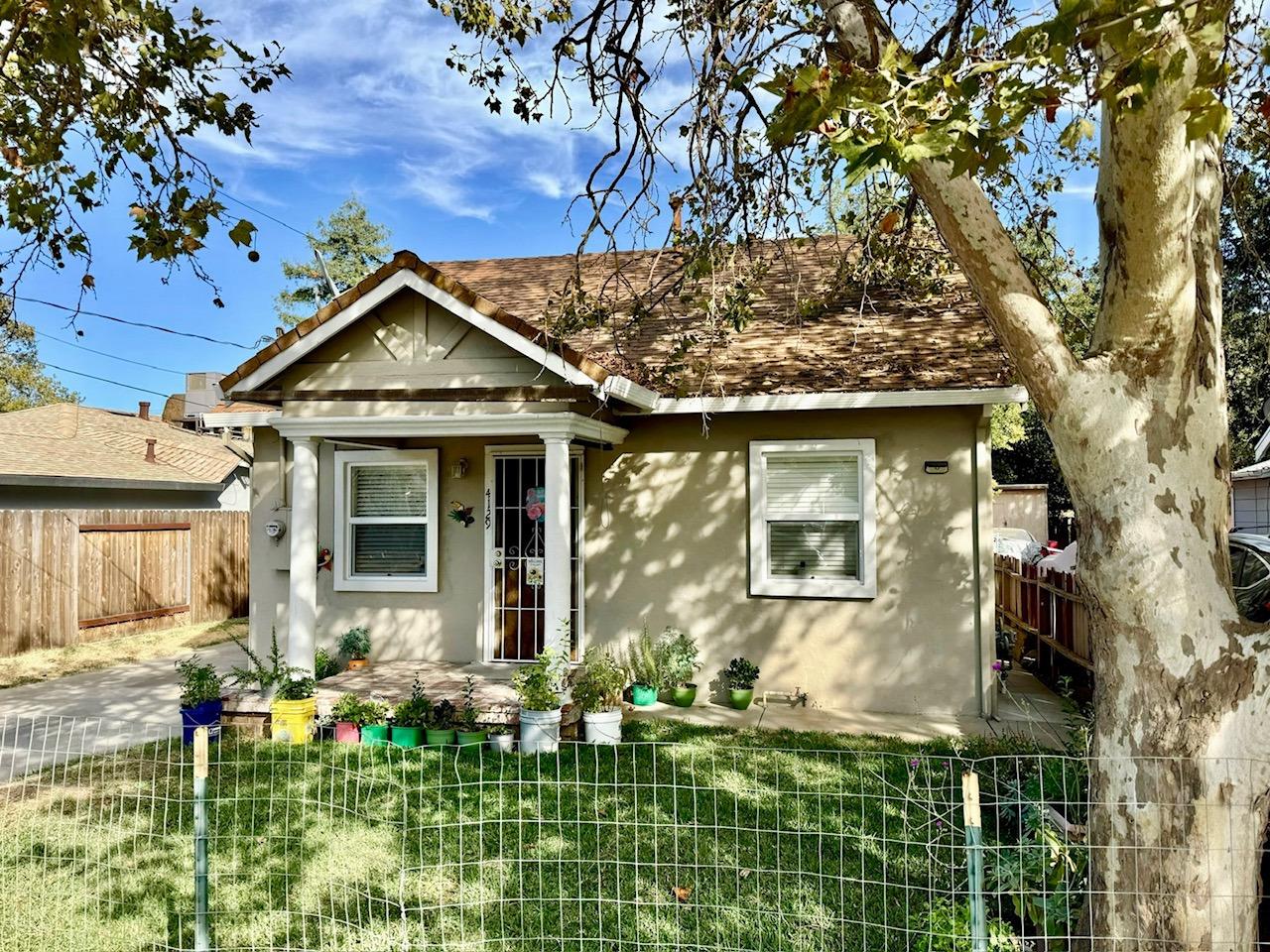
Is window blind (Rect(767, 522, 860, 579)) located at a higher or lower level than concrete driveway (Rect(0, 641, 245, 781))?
higher

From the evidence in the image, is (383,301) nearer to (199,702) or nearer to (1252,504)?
(199,702)

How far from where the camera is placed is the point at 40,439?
16.0 m

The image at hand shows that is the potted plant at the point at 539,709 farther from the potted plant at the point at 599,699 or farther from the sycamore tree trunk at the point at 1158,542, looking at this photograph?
the sycamore tree trunk at the point at 1158,542

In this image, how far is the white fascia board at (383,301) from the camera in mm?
6875

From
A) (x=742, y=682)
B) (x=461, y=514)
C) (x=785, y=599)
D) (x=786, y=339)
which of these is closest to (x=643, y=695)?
(x=742, y=682)

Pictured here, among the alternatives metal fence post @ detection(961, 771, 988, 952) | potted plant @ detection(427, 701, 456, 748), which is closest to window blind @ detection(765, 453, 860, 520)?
potted plant @ detection(427, 701, 456, 748)

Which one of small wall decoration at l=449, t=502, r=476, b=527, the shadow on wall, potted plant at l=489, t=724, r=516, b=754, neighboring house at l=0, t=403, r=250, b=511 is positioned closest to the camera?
potted plant at l=489, t=724, r=516, b=754

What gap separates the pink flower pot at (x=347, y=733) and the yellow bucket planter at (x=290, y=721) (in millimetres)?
260

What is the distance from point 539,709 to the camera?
6574 mm

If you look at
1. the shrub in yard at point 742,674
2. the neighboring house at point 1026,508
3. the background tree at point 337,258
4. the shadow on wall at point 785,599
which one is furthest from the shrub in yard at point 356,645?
the background tree at point 337,258

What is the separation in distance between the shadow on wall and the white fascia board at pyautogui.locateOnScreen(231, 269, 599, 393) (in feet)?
6.90

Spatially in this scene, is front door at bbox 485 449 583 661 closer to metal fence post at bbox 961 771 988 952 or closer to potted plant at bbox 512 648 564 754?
potted plant at bbox 512 648 564 754

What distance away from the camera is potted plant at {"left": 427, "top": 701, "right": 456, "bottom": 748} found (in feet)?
22.6

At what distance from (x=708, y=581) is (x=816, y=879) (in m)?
4.40
